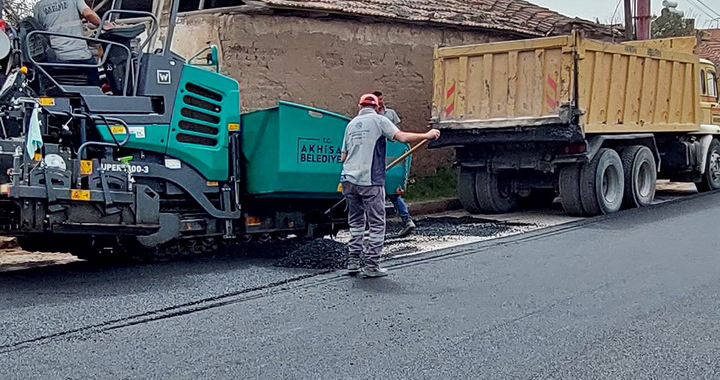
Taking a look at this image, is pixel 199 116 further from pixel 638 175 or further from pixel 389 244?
pixel 638 175

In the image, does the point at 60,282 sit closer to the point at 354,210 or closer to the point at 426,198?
the point at 354,210

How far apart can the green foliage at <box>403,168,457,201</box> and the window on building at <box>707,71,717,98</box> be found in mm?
4524

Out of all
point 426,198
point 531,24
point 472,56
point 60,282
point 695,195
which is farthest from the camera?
point 531,24

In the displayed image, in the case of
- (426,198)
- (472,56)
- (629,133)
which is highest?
(472,56)

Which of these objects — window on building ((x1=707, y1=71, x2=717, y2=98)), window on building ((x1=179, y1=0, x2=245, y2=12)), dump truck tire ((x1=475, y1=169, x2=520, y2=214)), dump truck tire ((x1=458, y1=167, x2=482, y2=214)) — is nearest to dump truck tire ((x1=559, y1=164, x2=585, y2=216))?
dump truck tire ((x1=475, y1=169, x2=520, y2=214))

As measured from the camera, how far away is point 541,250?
932 cm

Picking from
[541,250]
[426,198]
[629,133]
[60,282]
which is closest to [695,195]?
[629,133]

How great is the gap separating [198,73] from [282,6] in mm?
4689

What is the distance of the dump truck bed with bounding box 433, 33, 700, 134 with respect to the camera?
1191cm

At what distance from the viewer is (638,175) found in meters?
13.5

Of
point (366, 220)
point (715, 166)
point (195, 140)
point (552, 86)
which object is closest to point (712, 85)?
point (715, 166)

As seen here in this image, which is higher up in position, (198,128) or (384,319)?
(198,128)

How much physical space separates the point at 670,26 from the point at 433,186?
19469 mm

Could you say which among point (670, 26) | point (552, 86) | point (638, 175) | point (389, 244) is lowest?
point (389, 244)
